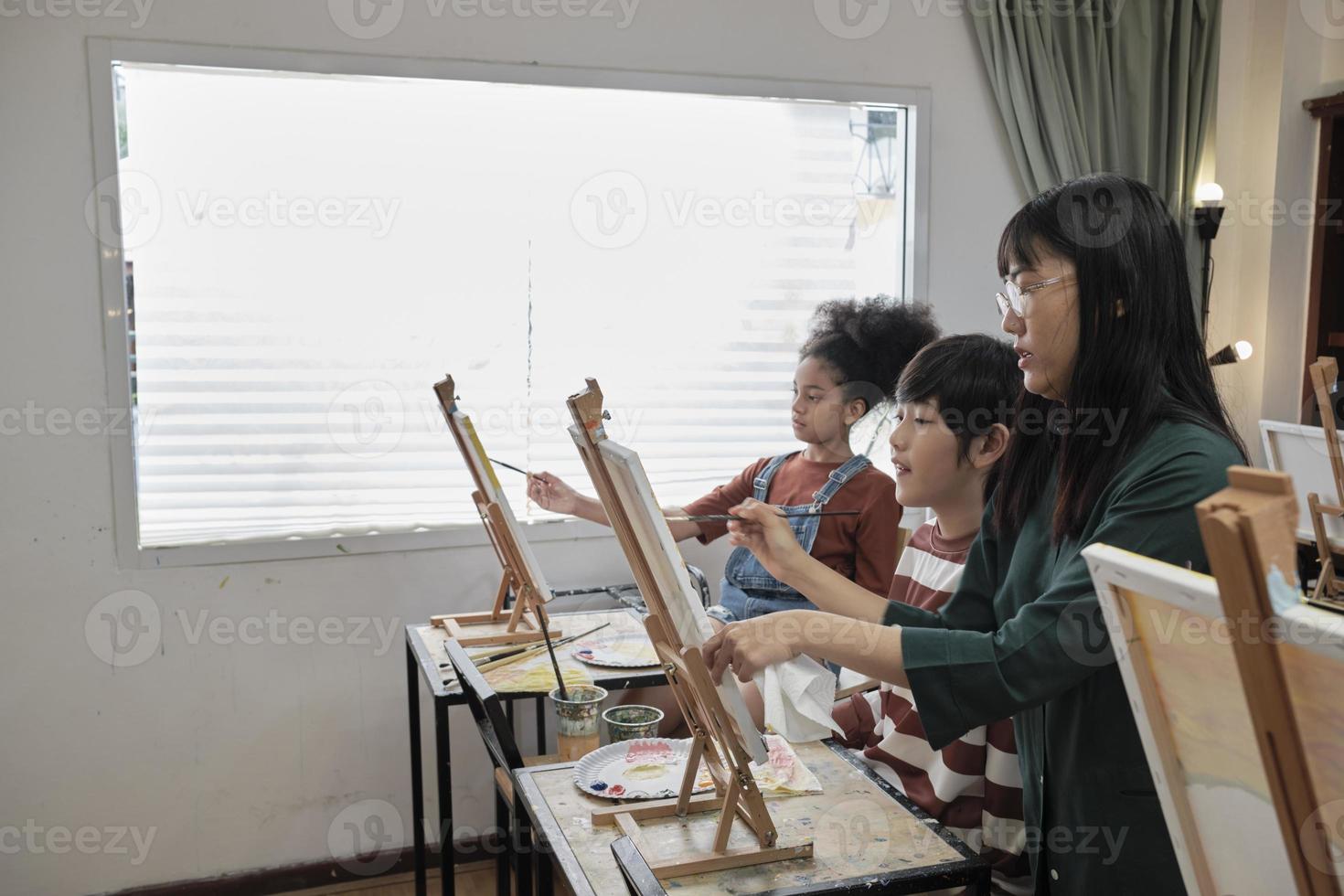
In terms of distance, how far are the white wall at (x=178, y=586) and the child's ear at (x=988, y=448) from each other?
4.71ft

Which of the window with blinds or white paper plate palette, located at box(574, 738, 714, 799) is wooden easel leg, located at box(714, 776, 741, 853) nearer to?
white paper plate palette, located at box(574, 738, 714, 799)

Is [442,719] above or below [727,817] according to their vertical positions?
below

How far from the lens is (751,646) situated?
1.39 metres

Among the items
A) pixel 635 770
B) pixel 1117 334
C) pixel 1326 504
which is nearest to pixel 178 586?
pixel 635 770

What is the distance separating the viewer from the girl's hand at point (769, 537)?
1.74 metres

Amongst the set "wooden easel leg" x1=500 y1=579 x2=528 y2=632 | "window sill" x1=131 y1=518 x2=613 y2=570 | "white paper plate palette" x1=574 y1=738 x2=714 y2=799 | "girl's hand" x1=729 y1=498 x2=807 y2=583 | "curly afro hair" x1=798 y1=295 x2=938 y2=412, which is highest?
"curly afro hair" x1=798 y1=295 x2=938 y2=412

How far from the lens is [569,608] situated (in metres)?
3.12

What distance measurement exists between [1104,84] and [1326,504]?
1442mm

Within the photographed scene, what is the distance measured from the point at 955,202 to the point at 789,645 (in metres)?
2.30

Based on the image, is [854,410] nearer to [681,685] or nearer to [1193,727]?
[681,685]

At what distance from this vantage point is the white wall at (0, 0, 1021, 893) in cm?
264

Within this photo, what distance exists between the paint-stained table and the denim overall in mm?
1050

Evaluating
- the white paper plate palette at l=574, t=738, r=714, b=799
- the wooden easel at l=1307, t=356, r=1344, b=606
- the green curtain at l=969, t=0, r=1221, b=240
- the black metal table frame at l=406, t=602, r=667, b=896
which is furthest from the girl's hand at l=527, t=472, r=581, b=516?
the wooden easel at l=1307, t=356, r=1344, b=606

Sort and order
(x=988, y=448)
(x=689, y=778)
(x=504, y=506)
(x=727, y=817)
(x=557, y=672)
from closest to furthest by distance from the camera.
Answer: (x=727, y=817)
(x=689, y=778)
(x=988, y=448)
(x=557, y=672)
(x=504, y=506)
